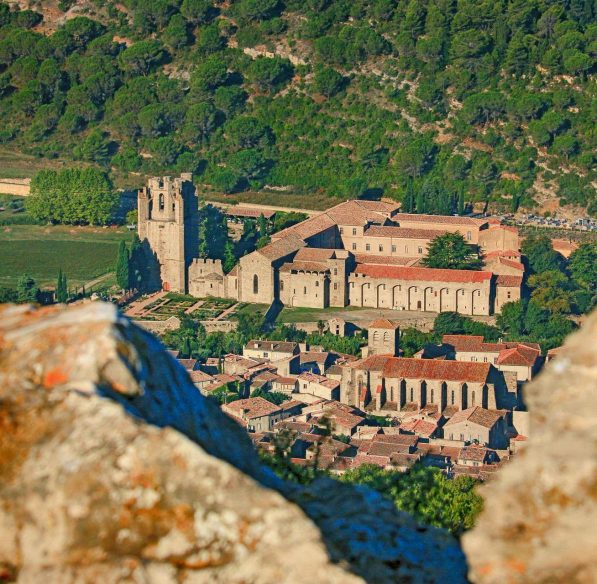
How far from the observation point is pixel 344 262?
43.5 m

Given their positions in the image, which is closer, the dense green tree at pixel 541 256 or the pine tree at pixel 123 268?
the pine tree at pixel 123 268

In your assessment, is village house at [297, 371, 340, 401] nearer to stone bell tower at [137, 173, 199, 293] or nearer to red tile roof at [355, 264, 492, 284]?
red tile roof at [355, 264, 492, 284]

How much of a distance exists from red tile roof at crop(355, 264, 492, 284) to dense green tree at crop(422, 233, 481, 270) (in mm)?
1373

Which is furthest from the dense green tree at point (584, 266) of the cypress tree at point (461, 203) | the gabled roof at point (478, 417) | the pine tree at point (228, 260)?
the gabled roof at point (478, 417)

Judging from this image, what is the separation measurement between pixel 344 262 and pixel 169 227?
5722 millimetres

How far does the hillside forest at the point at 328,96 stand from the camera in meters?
58.6

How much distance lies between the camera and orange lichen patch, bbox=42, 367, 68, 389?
5484 millimetres

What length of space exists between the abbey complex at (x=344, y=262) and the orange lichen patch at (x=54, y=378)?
124 feet

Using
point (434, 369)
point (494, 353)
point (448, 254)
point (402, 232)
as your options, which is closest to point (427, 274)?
point (448, 254)

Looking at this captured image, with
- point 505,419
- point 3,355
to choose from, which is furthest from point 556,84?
point 3,355

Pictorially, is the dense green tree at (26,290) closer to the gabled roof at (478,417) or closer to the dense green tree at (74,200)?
the dense green tree at (74,200)

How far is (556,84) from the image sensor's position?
203 feet

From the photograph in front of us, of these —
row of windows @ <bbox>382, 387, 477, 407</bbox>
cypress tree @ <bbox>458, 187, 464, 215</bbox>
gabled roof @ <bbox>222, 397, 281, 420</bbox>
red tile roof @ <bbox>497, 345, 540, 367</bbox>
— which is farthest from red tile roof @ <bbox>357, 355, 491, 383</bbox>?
cypress tree @ <bbox>458, 187, 464, 215</bbox>

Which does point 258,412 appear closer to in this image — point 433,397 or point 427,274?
point 433,397
